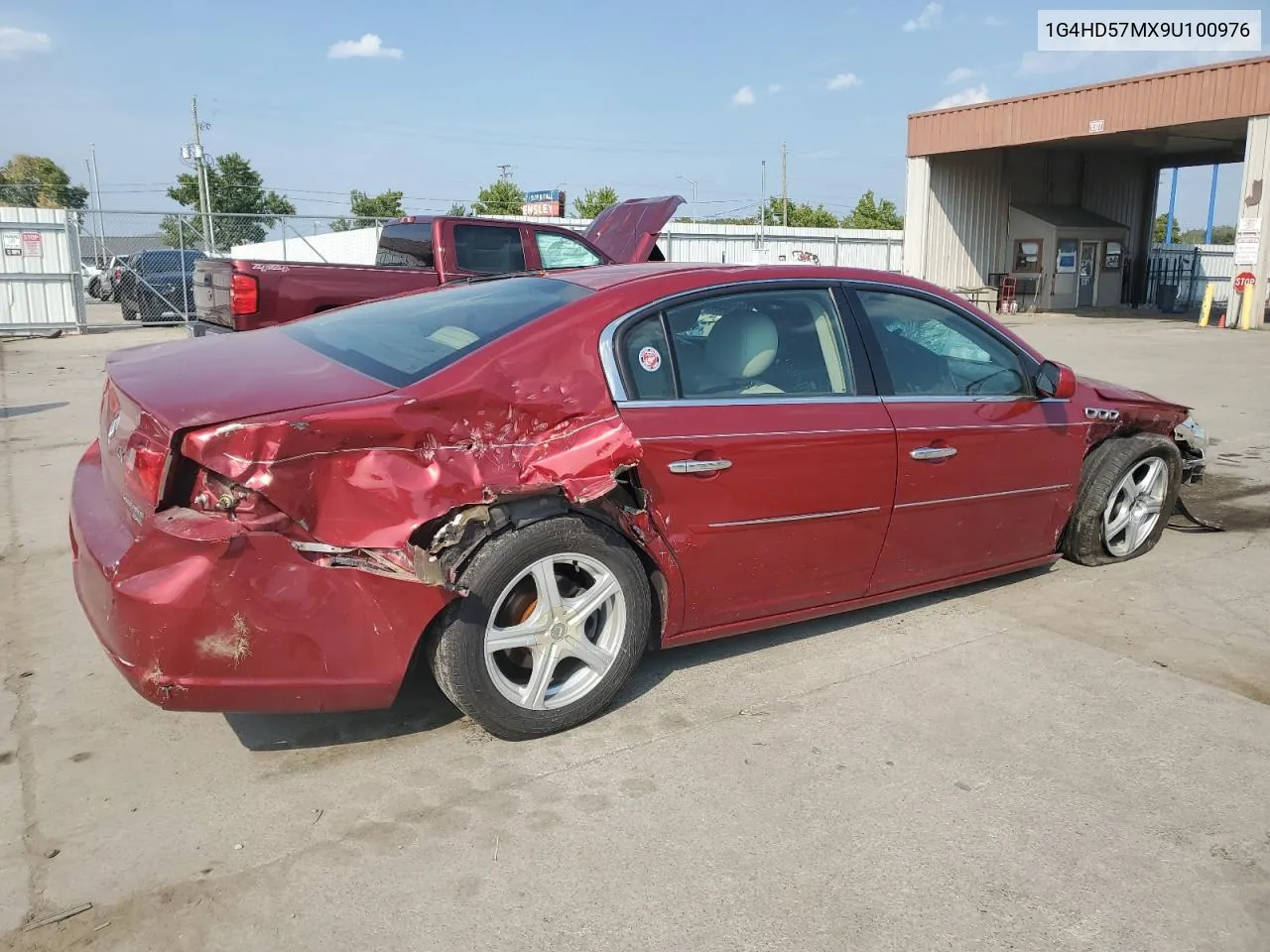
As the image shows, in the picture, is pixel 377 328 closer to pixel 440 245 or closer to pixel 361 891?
pixel 361 891

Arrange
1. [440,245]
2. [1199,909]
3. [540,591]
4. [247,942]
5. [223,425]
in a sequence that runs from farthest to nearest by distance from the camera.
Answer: [440,245] → [540,591] → [223,425] → [1199,909] → [247,942]

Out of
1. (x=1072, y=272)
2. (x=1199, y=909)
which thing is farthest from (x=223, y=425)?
(x=1072, y=272)

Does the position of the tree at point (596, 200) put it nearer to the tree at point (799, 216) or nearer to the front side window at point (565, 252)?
the tree at point (799, 216)

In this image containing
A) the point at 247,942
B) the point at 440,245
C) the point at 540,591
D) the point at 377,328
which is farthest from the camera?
the point at 440,245

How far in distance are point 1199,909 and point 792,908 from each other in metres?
1.03

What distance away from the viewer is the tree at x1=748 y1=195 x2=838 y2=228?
197 feet

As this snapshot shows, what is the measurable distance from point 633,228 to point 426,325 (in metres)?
7.71

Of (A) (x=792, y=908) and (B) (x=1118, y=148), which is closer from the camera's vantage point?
(A) (x=792, y=908)

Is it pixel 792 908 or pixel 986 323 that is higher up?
pixel 986 323

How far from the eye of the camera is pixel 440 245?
9469 mm

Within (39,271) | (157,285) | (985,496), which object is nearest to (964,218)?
(157,285)

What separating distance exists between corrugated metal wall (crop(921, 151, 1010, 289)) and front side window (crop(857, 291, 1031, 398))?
25.3m

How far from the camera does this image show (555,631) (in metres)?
3.32

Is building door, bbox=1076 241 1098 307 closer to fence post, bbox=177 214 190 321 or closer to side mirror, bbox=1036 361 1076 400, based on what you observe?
fence post, bbox=177 214 190 321
